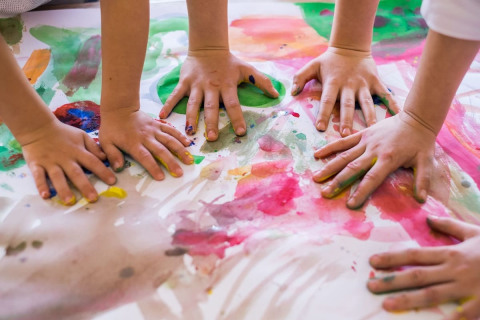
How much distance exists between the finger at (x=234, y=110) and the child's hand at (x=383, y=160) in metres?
0.19

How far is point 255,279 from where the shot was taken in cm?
58

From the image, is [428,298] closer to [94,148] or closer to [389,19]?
[94,148]

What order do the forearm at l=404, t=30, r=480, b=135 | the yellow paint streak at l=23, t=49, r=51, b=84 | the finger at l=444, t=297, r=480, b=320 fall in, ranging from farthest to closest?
the yellow paint streak at l=23, t=49, r=51, b=84
the forearm at l=404, t=30, r=480, b=135
the finger at l=444, t=297, r=480, b=320

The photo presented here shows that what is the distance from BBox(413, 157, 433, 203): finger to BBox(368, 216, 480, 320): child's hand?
0.33 ft

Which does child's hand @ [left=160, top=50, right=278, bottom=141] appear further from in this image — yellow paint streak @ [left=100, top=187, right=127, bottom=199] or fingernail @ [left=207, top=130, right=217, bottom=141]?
yellow paint streak @ [left=100, top=187, right=127, bottom=199]

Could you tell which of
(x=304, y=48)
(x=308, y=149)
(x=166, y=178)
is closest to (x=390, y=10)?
(x=304, y=48)

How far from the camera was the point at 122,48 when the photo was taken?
2.38 feet

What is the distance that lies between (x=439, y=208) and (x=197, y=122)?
1.55ft

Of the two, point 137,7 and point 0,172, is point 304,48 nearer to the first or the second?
point 137,7

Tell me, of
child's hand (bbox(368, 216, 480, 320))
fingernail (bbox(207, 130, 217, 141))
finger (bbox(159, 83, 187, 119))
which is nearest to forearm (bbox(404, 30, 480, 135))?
child's hand (bbox(368, 216, 480, 320))

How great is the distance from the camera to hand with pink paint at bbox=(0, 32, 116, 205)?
27.4 inches

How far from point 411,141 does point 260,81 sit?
0.35 meters

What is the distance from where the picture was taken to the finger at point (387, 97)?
33.4 inches

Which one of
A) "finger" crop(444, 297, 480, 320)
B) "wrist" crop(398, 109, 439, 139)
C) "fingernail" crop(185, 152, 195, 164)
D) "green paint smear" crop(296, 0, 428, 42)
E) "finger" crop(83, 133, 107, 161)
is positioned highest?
"green paint smear" crop(296, 0, 428, 42)
